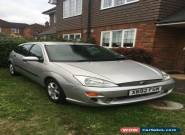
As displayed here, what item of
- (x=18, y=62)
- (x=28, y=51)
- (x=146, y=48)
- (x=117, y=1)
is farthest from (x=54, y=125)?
(x=117, y=1)

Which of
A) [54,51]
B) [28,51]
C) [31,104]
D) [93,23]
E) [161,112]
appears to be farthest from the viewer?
[93,23]

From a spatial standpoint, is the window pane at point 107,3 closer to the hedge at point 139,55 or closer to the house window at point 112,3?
the house window at point 112,3

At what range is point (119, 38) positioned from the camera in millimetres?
11844

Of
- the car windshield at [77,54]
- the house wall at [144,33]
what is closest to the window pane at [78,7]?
the house wall at [144,33]

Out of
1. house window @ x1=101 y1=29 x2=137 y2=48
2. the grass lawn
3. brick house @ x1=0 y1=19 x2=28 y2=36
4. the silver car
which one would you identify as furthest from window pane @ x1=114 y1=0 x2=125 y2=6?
brick house @ x1=0 y1=19 x2=28 y2=36

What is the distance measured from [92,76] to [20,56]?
3458mm

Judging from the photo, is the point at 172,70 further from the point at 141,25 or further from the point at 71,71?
the point at 71,71

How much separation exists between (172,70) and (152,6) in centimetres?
312

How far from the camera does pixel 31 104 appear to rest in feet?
14.9

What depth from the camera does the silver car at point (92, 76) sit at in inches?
151

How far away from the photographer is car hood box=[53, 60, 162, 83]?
3.99m

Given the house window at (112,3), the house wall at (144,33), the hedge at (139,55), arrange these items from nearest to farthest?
1. the hedge at (139,55)
2. the house wall at (144,33)
3. the house window at (112,3)

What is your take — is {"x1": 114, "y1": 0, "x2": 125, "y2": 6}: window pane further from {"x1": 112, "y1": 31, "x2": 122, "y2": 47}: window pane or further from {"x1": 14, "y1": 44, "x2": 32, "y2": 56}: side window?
{"x1": 14, "y1": 44, "x2": 32, "y2": 56}: side window

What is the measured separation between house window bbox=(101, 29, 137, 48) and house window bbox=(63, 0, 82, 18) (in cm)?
367
